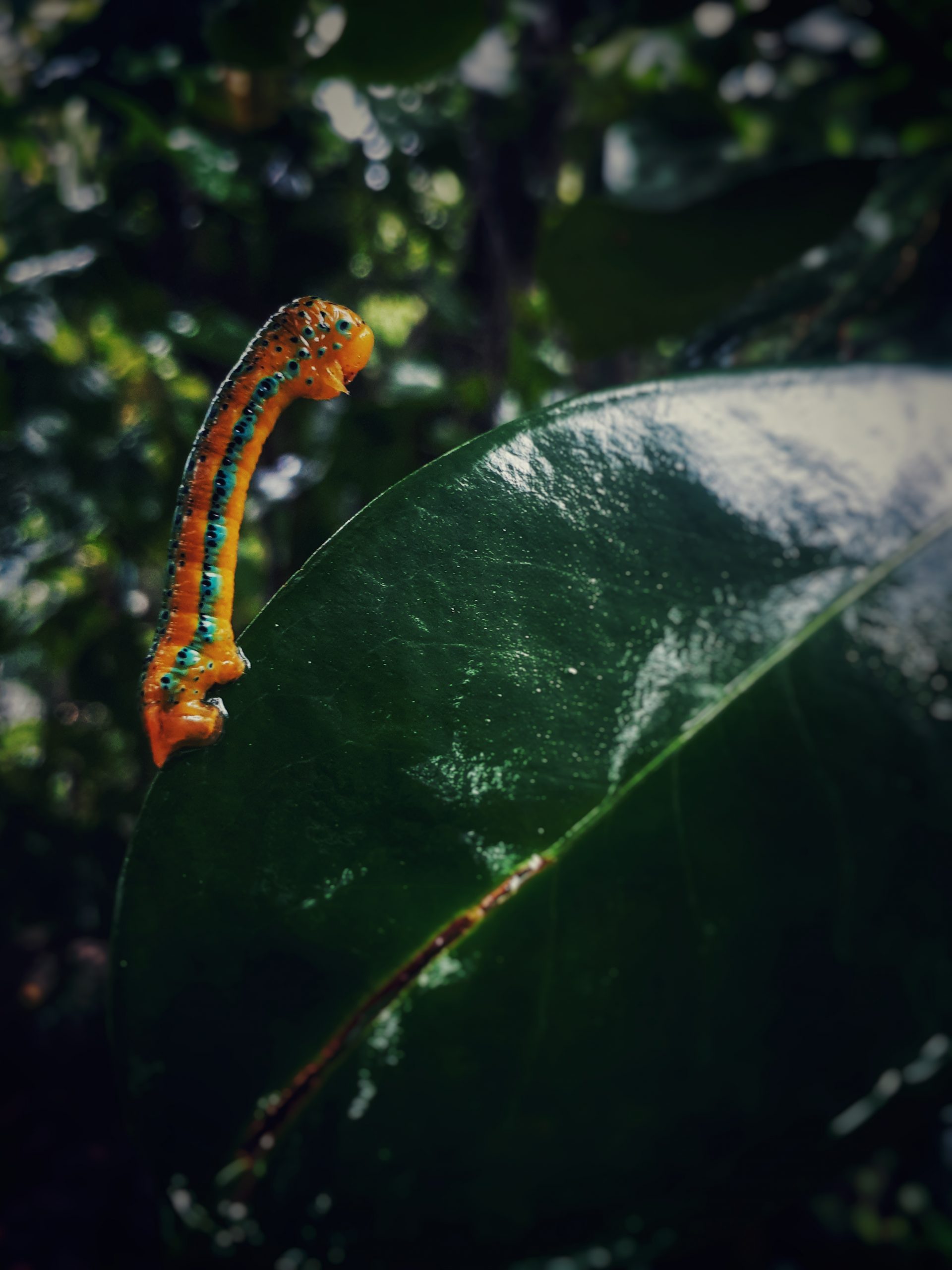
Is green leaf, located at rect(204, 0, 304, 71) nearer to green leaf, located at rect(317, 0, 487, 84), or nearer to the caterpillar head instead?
green leaf, located at rect(317, 0, 487, 84)

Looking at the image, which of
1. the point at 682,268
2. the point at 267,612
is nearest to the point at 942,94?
the point at 682,268

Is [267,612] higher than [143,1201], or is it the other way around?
[267,612]

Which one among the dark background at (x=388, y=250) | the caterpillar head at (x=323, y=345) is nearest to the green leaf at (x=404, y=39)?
the dark background at (x=388, y=250)

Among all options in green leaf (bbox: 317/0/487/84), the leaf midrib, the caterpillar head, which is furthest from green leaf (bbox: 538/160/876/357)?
the leaf midrib

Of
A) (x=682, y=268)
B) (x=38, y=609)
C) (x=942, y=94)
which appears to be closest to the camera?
(x=682, y=268)

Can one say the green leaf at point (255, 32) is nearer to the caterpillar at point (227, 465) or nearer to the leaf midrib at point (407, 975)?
the caterpillar at point (227, 465)

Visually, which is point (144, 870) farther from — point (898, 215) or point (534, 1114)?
point (898, 215)

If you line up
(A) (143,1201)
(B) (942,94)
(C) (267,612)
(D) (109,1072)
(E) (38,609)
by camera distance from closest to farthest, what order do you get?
(C) (267,612) < (B) (942,94) < (E) (38,609) < (A) (143,1201) < (D) (109,1072)
